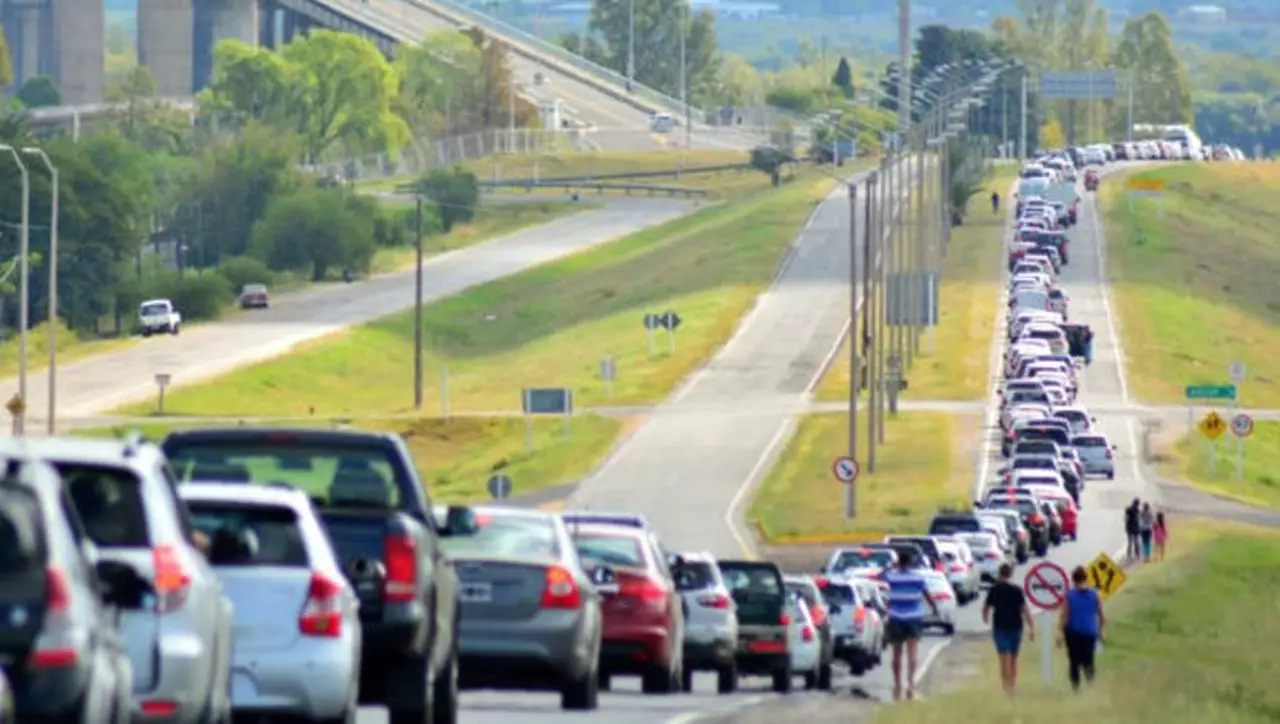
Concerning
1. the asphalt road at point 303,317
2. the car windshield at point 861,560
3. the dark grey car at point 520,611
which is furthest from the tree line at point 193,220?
the dark grey car at point 520,611

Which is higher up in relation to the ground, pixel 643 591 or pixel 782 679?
pixel 643 591

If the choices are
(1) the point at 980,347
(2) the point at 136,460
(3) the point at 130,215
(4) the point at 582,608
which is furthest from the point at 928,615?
(3) the point at 130,215

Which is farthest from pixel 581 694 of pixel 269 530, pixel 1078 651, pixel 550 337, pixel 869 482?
pixel 550 337

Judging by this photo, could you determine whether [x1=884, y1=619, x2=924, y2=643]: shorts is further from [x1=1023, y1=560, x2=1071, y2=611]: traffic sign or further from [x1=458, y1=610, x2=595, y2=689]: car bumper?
[x1=458, y1=610, x2=595, y2=689]: car bumper

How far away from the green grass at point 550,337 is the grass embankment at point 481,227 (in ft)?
27.3

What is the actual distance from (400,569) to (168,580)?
14.3ft

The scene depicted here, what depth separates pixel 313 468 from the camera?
791 inches

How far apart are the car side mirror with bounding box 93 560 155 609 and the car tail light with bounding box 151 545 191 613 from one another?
35 centimetres

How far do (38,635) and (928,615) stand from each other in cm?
4006

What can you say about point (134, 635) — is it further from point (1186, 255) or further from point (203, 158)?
point (203, 158)

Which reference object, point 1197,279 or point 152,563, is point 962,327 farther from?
point 152,563

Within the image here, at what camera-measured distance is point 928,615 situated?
170 ft

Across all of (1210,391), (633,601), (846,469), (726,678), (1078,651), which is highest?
(633,601)

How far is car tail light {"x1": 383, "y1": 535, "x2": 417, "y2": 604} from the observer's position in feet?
63.0
